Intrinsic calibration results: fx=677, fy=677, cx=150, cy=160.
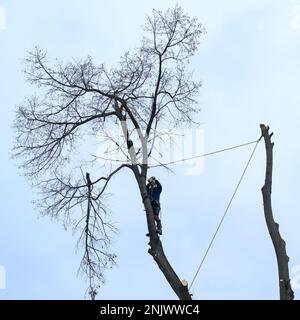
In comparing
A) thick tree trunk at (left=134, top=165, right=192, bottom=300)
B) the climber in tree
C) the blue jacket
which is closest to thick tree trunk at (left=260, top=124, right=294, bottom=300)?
thick tree trunk at (left=134, top=165, right=192, bottom=300)

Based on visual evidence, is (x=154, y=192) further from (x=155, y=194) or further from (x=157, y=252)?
(x=157, y=252)

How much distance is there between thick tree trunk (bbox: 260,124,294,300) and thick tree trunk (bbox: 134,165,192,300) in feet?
4.98

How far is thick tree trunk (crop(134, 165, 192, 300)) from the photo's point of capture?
11.0 m

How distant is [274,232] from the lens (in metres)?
10.9

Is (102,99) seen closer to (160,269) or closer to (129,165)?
(129,165)

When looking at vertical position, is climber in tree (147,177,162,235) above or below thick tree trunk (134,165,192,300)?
above

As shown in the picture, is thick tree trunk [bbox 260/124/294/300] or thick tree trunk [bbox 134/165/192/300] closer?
thick tree trunk [bbox 260/124/294/300]

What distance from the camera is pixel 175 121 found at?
12.6 metres

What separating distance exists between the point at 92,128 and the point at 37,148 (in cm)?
107

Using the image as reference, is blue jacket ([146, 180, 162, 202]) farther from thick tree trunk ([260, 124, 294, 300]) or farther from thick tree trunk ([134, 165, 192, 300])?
thick tree trunk ([260, 124, 294, 300])
